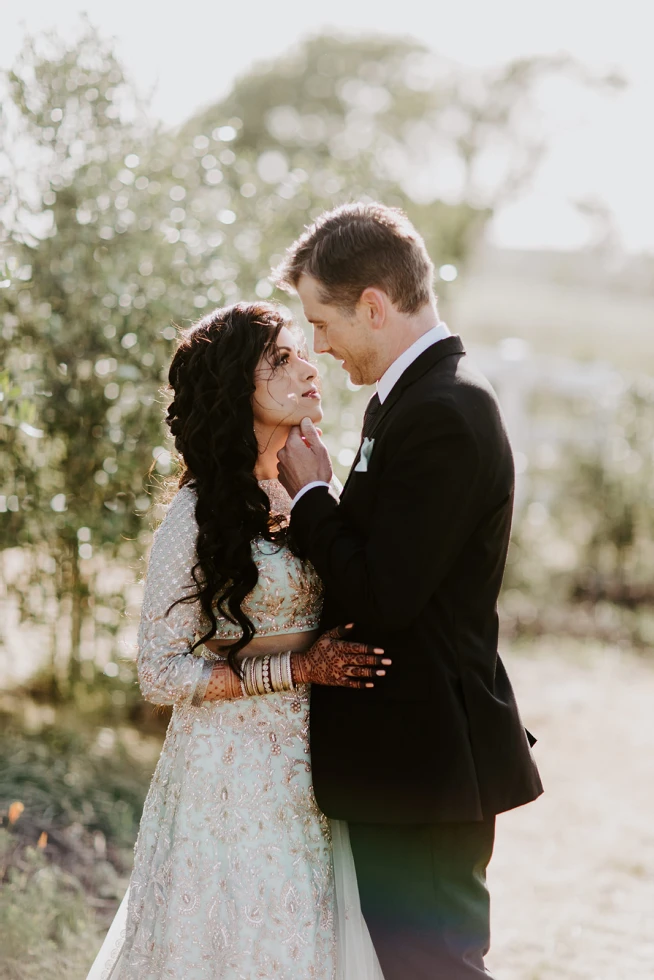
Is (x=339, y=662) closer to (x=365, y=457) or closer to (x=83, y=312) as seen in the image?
(x=365, y=457)

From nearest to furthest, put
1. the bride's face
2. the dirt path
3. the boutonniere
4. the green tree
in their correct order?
Answer: the boutonniere < the bride's face < the dirt path < the green tree

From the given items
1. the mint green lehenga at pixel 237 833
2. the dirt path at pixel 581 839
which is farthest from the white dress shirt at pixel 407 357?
the dirt path at pixel 581 839

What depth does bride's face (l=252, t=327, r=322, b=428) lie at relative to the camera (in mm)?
Answer: 2652

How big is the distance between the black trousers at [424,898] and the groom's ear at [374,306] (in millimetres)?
1203

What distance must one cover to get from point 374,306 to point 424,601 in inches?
30.0

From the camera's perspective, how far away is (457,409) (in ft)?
7.86

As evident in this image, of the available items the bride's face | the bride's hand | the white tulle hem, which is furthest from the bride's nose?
the white tulle hem

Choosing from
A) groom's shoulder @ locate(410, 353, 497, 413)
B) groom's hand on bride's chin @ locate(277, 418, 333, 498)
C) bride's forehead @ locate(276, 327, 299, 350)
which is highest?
bride's forehead @ locate(276, 327, 299, 350)

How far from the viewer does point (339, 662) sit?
8.04ft

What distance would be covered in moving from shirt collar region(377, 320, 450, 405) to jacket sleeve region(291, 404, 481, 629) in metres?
0.24

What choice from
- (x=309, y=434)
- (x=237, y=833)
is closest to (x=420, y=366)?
(x=309, y=434)

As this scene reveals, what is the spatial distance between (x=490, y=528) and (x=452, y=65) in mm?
24134

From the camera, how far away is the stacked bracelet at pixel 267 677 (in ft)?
8.21

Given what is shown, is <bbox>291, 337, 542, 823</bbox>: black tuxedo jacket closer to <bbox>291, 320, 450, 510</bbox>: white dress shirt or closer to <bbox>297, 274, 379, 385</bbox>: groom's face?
<bbox>291, 320, 450, 510</bbox>: white dress shirt
